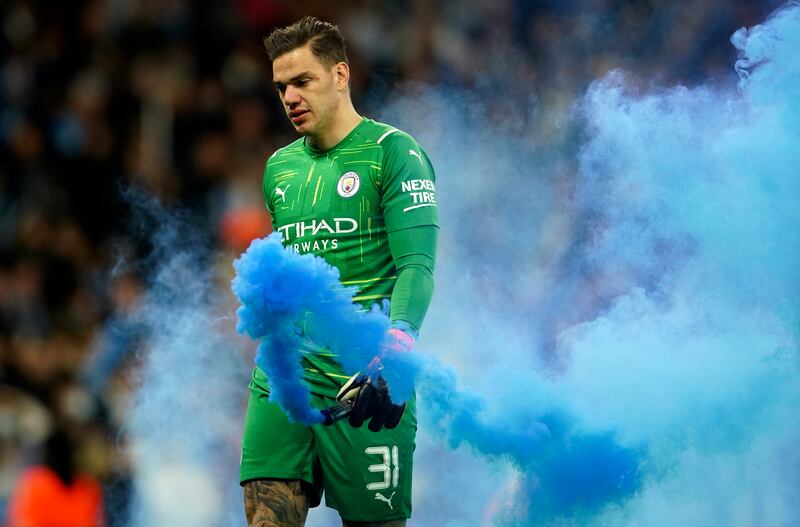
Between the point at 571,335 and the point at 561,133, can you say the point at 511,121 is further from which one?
the point at 571,335

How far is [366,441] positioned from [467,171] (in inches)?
121

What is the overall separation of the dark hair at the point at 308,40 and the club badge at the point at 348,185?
16.7 inches

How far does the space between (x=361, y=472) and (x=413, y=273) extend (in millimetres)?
669

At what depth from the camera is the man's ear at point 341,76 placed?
13.4 ft

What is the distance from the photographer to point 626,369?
509 cm

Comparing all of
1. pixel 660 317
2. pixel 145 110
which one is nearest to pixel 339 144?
pixel 660 317

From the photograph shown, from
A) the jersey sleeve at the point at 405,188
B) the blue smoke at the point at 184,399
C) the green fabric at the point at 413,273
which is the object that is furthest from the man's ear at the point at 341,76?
the blue smoke at the point at 184,399

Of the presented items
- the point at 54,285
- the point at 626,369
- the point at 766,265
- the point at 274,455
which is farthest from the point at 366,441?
the point at 54,285

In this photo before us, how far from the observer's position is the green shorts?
12.3 ft

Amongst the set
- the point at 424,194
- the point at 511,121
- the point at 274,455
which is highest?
the point at 511,121

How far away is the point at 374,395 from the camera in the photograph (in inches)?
133

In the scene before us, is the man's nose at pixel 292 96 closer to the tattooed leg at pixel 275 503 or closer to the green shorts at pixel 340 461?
the green shorts at pixel 340 461

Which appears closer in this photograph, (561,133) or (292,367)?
(292,367)

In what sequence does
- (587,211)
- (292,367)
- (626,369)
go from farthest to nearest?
(587,211)
(626,369)
(292,367)
